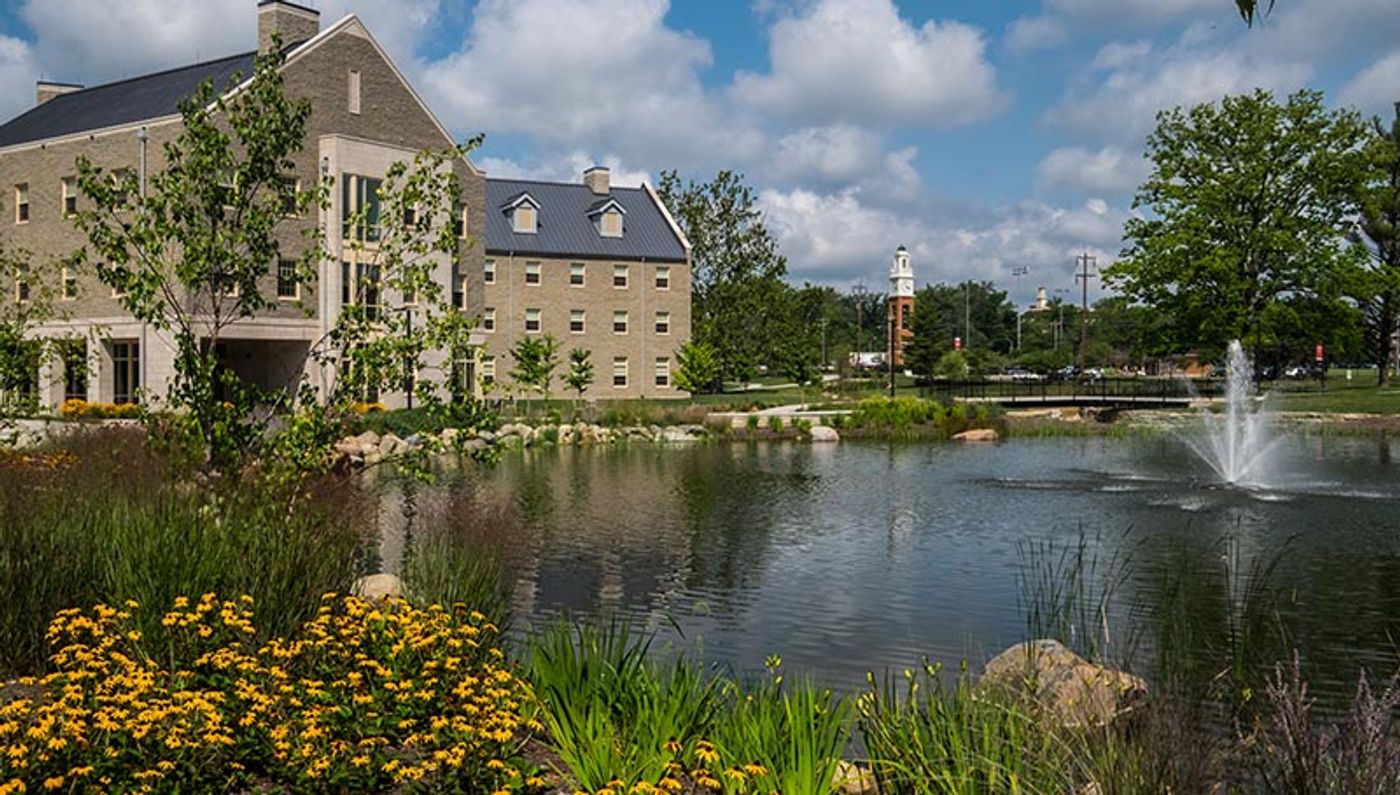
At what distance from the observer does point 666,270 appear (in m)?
59.3

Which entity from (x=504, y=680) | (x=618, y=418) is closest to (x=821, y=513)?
(x=504, y=680)

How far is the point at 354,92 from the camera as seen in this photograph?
131 ft

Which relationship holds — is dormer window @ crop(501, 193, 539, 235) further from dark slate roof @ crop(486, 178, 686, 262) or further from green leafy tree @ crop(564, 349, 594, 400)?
green leafy tree @ crop(564, 349, 594, 400)

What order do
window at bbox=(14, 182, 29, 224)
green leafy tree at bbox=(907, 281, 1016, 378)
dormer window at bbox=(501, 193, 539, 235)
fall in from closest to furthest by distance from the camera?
window at bbox=(14, 182, 29, 224) → dormer window at bbox=(501, 193, 539, 235) → green leafy tree at bbox=(907, 281, 1016, 378)

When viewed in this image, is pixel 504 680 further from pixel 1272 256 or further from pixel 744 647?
pixel 1272 256

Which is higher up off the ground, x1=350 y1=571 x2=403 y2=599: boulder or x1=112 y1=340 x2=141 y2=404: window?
x1=112 y1=340 x2=141 y2=404: window

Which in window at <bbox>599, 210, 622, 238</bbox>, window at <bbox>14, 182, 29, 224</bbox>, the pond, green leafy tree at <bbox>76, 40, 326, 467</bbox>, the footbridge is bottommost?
the pond

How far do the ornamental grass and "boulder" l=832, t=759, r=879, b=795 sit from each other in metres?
1.49

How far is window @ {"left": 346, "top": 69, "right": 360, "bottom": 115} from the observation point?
39.7 metres

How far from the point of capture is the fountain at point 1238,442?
87.7 feet

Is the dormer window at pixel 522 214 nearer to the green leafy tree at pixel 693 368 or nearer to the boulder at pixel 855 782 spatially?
the green leafy tree at pixel 693 368

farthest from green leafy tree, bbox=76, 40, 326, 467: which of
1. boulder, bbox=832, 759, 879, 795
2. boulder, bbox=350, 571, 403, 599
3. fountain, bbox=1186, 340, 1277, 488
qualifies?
fountain, bbox=1186, 340, 1277, 488

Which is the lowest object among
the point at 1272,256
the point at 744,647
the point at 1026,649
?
the point at 744,647

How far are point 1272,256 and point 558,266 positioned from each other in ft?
105
